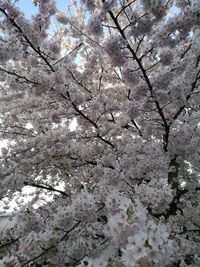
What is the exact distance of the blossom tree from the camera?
10.4ft

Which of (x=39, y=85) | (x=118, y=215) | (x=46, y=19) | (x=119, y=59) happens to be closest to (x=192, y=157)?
(x=119, y=59)

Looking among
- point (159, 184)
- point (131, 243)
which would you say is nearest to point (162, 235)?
point (131, 243)

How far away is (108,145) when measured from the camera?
7.04 metres

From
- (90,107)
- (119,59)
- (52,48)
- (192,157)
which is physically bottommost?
(192,157)

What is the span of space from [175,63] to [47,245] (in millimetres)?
2866

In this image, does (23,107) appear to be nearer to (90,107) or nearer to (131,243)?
(90,107)

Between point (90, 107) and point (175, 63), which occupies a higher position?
point (90, 107)

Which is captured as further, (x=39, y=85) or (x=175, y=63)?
(x=39, y=85)

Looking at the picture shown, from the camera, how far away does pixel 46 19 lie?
5.74 m

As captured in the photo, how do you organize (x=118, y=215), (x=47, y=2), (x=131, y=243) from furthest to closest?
(x=47, y=2), (x=118, y=215), (x=131, y=243)

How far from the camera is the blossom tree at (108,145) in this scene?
3182mm

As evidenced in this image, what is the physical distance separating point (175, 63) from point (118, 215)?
9.23 ft

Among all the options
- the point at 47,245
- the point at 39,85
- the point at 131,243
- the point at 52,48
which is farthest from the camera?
the point at 52,48

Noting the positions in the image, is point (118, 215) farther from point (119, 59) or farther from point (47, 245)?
point (119, 59)
